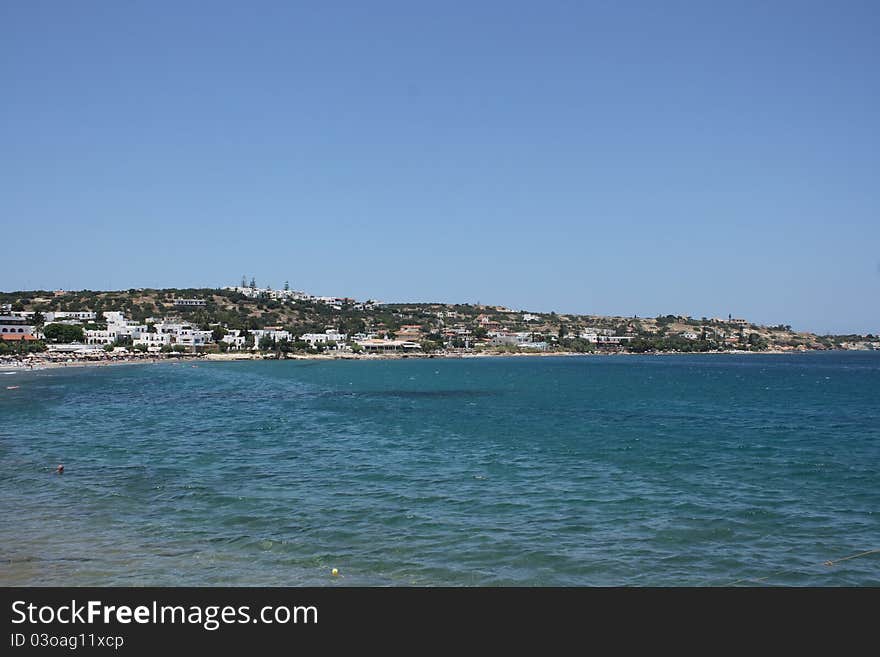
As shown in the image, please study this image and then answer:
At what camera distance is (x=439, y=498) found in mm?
17625

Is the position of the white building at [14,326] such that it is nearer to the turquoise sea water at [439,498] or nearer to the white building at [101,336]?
the white building at [101,336]

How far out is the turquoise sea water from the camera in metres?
12.1

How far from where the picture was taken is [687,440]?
28.6 meters

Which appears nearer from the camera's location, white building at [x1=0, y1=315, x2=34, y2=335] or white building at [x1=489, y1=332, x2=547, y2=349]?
white building at [x1=0, y1=315, x2=34, y2=335]

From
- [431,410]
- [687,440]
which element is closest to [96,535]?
[687,440]

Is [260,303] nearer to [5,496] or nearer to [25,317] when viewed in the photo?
[25,317]

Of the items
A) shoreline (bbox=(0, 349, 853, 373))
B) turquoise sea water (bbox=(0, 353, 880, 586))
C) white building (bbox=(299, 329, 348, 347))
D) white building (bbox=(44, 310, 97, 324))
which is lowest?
shoreline (bbox=(0, 349, 853, 373))

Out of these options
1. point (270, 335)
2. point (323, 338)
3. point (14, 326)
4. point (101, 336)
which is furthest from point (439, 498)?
point (323, 338)

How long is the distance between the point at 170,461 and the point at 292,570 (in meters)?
13.0

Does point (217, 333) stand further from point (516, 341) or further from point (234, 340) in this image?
point (516, 341)

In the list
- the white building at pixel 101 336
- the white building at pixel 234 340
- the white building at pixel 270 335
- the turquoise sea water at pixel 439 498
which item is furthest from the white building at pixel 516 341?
the turquoise sea water at pixel 439 498

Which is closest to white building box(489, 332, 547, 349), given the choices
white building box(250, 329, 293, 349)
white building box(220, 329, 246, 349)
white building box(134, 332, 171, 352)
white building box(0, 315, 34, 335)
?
white building box(250, 329, 293, 349)

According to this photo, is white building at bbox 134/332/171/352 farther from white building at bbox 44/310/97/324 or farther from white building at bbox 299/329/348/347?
white building at bbox 299/329/348/347

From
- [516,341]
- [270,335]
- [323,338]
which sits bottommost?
[323,338]
